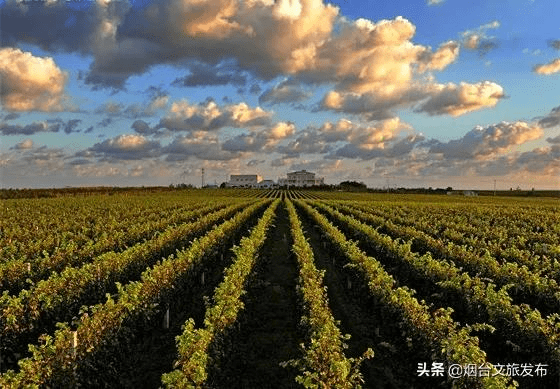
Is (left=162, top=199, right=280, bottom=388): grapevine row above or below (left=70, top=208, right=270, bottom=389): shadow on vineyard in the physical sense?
above

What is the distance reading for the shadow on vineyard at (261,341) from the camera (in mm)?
9078

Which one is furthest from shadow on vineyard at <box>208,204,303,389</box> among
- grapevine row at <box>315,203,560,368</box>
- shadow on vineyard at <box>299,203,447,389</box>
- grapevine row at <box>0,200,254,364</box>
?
grapevine row at <box>315,203,560,368</box>

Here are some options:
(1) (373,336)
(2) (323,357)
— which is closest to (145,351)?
(2) (323,357)

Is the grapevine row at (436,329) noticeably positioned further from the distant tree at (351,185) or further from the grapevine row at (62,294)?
the distant tree at (351,185)

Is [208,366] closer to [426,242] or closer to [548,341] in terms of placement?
[548,341]

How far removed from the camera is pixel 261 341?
1118 cm

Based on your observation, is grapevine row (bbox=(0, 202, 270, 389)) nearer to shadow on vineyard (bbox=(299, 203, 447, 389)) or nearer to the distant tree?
shadow on vineyard (bbox=(299, 203, 447, 389))

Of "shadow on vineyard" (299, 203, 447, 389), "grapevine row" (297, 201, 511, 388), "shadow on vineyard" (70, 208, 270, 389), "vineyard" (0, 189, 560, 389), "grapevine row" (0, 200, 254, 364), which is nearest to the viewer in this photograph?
"grapevine row" (297, 201, 511, 388)

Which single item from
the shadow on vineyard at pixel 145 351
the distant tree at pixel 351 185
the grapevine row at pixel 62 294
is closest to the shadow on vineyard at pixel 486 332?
the shadow on vineyard at pixel 145 351

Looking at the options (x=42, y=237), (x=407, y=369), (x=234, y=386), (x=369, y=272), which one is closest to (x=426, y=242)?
(x=369, y=272)

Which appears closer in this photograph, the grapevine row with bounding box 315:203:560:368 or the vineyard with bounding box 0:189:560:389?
the vineyard with bounding box 0:189:560:389

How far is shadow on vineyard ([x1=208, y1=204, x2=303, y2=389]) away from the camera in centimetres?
908

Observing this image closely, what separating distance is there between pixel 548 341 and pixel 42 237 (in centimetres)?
2080

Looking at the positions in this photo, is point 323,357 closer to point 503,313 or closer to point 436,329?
point 436,329
